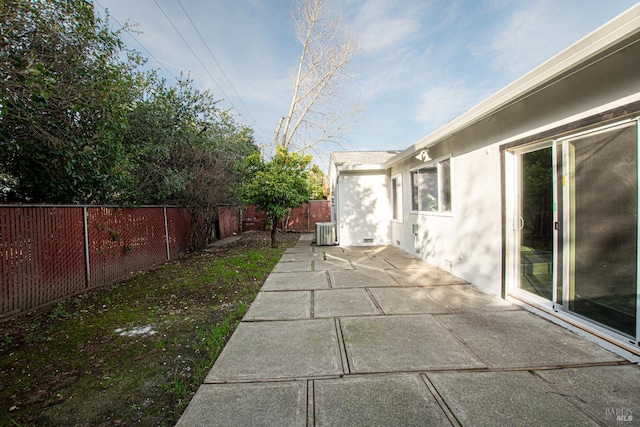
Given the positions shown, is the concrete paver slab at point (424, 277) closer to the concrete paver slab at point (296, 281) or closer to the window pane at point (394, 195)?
the concrete paver slab at point (296, 281)

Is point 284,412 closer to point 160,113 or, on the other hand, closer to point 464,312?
point 464,312

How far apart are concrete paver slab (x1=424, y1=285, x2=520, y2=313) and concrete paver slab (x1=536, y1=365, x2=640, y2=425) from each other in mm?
1277

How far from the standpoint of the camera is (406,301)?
3.64m

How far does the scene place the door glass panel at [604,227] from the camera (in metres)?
2.28

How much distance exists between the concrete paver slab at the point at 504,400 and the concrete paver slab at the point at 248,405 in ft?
3.33

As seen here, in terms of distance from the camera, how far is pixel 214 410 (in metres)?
1.72

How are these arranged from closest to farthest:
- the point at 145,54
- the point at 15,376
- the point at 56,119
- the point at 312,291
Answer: the point at 15,376, the point at 56,119, the point at 312,291, the point at 145,54

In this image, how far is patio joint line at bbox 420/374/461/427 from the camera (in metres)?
1.58

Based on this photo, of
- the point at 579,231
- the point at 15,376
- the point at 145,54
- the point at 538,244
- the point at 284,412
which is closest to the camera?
the point at 284,412

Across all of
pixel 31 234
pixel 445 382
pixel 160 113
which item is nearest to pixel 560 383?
pixel 445 382

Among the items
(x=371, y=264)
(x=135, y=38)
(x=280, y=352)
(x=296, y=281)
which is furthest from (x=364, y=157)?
(x=280, y=352)

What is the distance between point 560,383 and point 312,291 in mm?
2942

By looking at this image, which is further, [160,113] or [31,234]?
[160,113]

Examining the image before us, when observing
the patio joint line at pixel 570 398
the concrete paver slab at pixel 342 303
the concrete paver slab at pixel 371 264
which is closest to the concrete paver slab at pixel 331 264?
the concrete paver slab at pixel 371 264
